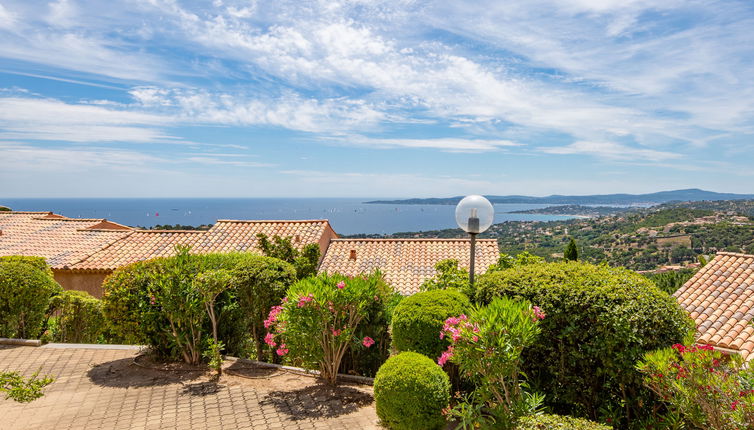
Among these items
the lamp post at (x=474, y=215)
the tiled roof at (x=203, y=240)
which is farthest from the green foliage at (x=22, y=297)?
the lamp post at (x=474, y=215)

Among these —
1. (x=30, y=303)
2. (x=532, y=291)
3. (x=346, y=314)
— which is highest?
(x=532, y=291)

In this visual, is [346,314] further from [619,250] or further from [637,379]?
[619,250]

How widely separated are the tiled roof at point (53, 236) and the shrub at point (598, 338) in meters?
18.9

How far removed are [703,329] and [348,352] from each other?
10.1 metres

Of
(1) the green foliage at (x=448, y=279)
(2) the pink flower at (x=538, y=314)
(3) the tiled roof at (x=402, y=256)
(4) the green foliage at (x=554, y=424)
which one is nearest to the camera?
(4) the green foliage at (x=554, y=424)

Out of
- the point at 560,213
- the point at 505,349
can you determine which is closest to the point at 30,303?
the point at 505,349

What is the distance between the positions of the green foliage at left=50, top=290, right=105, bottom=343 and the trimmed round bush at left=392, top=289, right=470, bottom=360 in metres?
8.72

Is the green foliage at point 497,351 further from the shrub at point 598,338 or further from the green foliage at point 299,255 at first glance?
the green foliage at point 299,255

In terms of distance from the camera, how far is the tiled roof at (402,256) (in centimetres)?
1803

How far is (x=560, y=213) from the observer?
17112cm

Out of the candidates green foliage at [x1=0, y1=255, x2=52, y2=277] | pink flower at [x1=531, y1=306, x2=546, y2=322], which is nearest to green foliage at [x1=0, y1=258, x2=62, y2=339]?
green foliage at [x1=0, y1=255, x2=52, y2=277]

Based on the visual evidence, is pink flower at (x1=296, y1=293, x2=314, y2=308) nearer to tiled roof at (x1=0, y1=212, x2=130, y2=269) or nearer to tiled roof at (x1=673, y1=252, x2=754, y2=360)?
tiled roof at (x1=673, y1=252, x2=754, y2=360)

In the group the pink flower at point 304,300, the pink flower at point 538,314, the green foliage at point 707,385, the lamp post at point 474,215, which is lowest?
the green foliage at point 707,385

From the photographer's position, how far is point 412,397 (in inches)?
193
